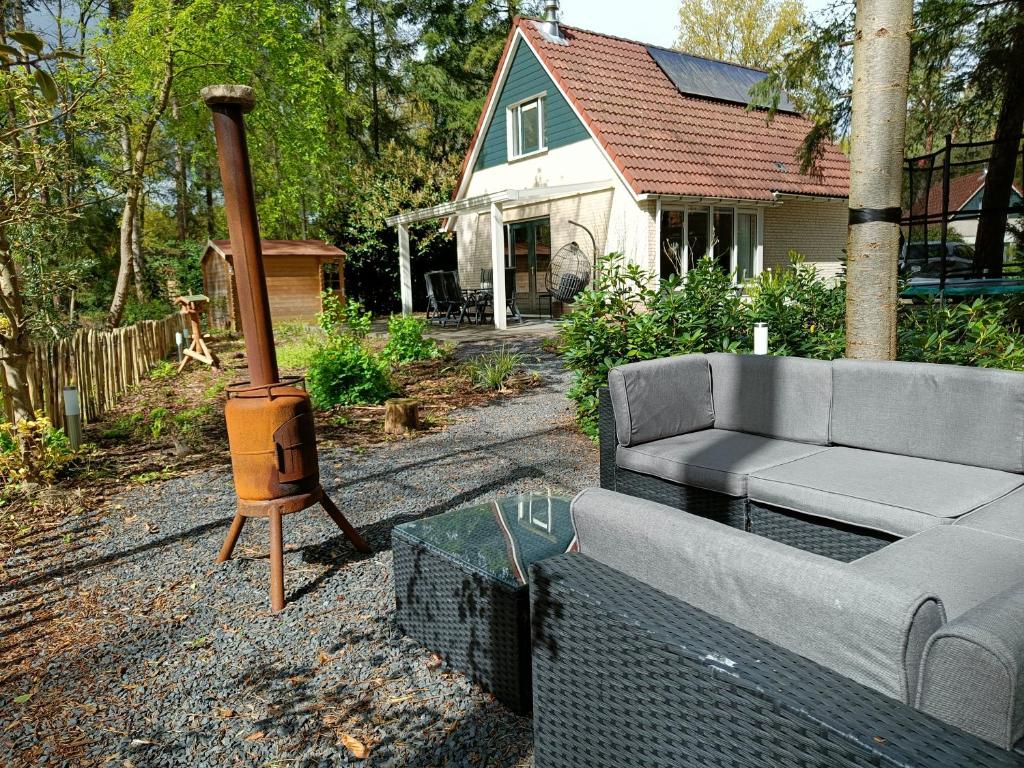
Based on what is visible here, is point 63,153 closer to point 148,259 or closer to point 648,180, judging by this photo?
point 648,180

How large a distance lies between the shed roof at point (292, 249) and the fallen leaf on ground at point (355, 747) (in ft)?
50.7

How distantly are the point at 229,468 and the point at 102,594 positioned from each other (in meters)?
2.24

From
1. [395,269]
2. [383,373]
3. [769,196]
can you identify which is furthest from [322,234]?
[383,373]

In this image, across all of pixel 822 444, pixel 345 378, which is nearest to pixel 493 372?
pixel 345 378

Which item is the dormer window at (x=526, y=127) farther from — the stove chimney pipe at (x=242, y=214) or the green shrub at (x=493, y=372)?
the stove chimney pipe at (x=242, y=214)

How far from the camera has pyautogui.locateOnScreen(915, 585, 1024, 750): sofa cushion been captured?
1058mm

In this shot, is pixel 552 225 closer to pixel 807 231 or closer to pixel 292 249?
pixel 807 231

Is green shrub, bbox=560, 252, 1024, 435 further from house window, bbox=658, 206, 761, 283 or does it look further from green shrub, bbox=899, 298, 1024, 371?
house window, bbox=658, 206, 761, 283

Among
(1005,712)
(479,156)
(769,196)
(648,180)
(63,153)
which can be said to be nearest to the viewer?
(1005,712)

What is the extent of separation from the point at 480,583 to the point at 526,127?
15735 mm

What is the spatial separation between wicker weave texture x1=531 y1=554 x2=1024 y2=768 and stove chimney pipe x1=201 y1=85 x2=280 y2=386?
203cm

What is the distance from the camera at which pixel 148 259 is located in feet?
70.0

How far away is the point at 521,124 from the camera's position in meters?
16.8

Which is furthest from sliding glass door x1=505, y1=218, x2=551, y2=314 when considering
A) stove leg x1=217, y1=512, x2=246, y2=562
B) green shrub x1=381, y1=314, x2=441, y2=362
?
stove leg x1=217, y1=512, x2=246, y2=562
